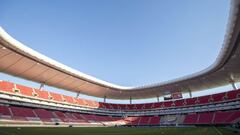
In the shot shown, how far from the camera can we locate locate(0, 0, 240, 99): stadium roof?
29981 millimetres

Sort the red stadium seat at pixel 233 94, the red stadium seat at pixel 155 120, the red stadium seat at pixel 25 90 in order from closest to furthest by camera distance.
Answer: the red stadium seat at pixel 25 90, the red stadium seat at pixel 233 94, the red stadium seat at pixel 155 120

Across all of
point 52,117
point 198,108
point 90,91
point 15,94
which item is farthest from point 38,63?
point 198,108

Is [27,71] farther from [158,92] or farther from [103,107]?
[158,92]

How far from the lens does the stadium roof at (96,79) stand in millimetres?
29981

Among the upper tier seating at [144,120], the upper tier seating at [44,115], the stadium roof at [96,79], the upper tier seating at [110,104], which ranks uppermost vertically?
the stadium roof at [96,79]

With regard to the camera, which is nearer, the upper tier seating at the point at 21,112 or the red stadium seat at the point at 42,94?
the upper tier seating at the point at 21,112

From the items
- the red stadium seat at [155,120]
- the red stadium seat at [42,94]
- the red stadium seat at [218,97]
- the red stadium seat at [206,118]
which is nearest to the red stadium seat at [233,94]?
the red stadium seat at [218,97]

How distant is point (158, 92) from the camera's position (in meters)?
66.9

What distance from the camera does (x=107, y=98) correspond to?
77000 mm

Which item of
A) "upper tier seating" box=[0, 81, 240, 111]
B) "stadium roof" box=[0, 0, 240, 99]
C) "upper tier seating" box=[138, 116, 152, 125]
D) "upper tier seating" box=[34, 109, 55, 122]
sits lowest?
"upper tier seating" box=[138, 116, 152, 125]

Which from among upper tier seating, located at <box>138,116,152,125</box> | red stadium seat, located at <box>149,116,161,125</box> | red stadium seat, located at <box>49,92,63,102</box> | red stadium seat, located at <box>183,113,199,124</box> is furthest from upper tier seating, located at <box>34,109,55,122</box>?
red stadium seat, located at <box>183,113,199,124</box>

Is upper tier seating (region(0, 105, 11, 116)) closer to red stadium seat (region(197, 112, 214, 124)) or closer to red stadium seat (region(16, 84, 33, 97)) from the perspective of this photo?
red stadium seat (region(16, 84, 33, 97))

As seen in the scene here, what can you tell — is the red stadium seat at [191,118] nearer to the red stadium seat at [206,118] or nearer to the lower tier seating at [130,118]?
the lower tier seating at [130,118]

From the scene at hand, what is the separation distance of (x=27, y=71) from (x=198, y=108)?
47.1 m
